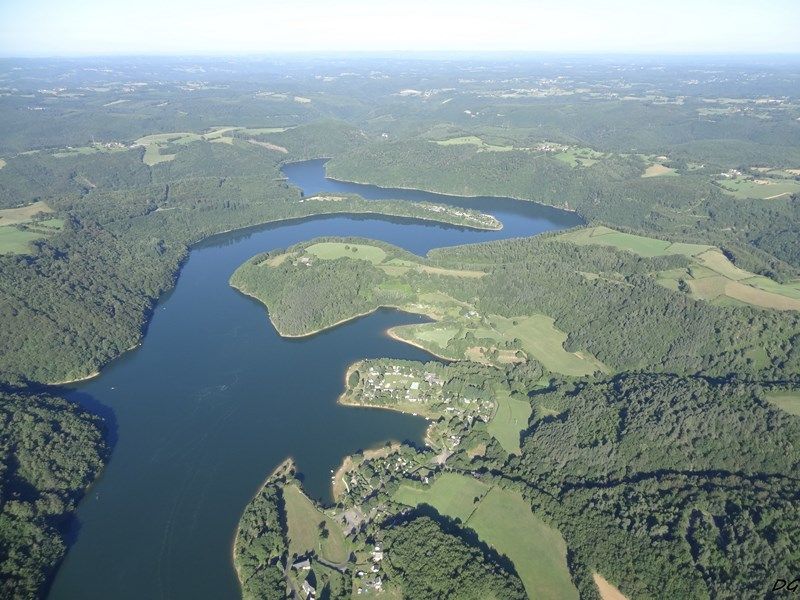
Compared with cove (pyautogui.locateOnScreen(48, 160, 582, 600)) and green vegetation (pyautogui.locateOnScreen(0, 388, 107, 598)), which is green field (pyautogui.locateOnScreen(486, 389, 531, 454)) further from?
green vegetation (pyautogui.locateOnScreen(0, 388, 107, 598))

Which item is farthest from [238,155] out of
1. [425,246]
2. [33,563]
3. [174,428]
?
[33,563]

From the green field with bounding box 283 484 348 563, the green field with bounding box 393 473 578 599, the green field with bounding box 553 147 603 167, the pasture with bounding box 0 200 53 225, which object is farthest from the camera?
the green field with bounding box 553 147 603 167

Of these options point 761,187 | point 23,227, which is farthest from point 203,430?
point 761,187

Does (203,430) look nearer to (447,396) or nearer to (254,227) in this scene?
(447,396)

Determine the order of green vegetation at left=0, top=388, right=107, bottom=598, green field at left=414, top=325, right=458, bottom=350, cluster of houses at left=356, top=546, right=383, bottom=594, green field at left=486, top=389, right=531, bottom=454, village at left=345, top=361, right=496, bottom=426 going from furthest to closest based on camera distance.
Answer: green field at left=414, top=325, right=458, bottom=350, village at left=345, top=361, right=496, bottom=426, green field at left=486, top=389, right=531, bottom=454, green vegetation at left=0, top=388, right=107, bottom=598, cluster of houses at left=356, top=546, right=383, bottom=594

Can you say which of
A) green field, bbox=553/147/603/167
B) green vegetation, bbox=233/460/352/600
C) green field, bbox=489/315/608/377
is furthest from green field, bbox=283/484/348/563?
green field, bbox=553/147/603/167

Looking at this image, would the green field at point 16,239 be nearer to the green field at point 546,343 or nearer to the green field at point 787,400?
the green field at point 546,343
